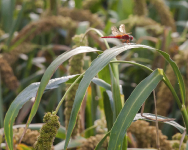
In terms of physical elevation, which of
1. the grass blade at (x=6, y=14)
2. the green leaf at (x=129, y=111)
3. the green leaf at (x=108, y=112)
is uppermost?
the grass blade at (x=6, y=14)

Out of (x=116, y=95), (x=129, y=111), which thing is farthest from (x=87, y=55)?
(x=129, y=111)

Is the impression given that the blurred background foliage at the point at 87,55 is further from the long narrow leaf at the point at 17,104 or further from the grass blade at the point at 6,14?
the long narrow leaf at the point at 17,104

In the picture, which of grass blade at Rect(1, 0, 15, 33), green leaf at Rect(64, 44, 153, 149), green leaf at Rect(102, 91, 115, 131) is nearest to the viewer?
green leaf at Rect(64, 44, 153, 149)

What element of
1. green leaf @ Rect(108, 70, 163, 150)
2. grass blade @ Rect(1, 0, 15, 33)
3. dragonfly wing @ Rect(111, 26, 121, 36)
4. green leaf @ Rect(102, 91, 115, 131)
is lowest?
green leaf @ Rect(102, 91, 115, 131)

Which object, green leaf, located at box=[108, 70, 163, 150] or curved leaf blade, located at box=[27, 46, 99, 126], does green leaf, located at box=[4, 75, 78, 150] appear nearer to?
curved leaf blade, located at box=[27, 46, 99, 126]

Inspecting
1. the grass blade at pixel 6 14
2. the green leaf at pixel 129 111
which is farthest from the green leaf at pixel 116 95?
the grass blade at pixel 6 14

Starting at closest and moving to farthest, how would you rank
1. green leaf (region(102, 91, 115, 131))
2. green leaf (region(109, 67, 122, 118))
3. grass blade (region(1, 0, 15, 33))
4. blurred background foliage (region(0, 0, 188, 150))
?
green leaf (region(109, 67, 122, 118))
green leaf (region(102, 91, 115, 131))
blurred background foliage (region(0, 0, 188, 150))
grass blade (region(1, 0, 15, 33))

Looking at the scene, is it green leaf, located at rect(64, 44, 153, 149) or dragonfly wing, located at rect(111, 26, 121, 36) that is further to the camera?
dragonfly wing, located at rect(111, 26, 121, 36)

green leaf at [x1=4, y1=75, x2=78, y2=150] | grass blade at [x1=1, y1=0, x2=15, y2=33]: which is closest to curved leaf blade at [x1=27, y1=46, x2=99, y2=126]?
green leaf at [x1=4, y1=75, x2=78, y2=150]
